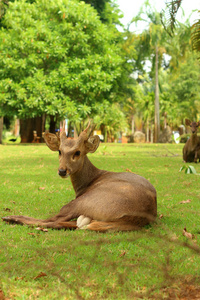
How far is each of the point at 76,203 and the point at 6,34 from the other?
2195 centimetres

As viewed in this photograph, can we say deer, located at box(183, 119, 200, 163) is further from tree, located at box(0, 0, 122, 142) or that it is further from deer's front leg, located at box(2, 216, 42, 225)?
tree, located at box(0, 0, 122, 142)

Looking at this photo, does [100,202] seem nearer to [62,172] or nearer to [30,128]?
[62,172]

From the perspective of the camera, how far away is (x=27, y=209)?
18.9ft

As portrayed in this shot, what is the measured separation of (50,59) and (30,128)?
8431 millimetres

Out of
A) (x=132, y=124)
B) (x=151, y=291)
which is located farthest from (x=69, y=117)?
(x=132, y=124)

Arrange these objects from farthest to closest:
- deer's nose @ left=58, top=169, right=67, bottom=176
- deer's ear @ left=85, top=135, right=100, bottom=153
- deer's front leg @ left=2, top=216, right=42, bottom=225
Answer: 1. deer's ear @ left=85, top=135, right=100, bottom=153
2. deer's nose @ left=58, top=169, right=67, bottom=176
3. deer's front leg @ left=2, top=216, right=42, bottom=225

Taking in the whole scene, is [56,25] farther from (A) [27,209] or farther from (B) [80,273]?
(B) [80,273]

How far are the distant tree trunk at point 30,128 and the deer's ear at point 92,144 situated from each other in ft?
85.6

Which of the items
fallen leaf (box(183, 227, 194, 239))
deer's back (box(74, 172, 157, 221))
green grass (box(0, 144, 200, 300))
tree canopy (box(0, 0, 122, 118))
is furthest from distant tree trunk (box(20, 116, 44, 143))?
fallen leaf (box(183, 227, 194, 239))

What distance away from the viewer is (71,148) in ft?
16.5

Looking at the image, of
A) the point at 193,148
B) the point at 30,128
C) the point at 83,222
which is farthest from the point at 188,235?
the point at 30,128

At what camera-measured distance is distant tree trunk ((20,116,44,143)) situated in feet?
102

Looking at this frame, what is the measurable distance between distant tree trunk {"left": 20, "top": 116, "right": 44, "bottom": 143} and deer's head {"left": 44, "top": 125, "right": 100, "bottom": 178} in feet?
85.1

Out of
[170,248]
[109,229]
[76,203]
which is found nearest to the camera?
[170,248]
